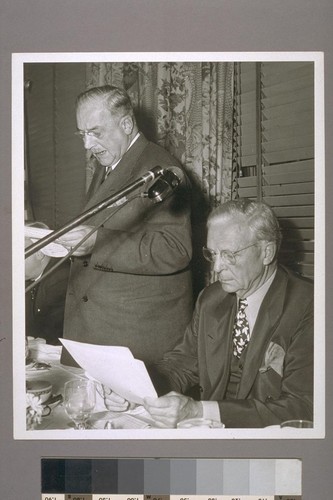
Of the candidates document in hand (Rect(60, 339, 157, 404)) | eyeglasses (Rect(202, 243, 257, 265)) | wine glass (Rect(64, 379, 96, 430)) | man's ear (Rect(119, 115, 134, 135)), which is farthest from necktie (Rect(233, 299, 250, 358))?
man's ear (Rect(119, 115, 134, 135))

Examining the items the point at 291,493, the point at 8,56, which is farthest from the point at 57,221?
the point at 291,493

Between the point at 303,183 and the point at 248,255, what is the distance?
0.21 metres

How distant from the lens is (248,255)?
127cm

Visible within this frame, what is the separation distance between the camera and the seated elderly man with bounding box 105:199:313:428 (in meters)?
1.27

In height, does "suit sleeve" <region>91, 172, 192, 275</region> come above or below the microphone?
below

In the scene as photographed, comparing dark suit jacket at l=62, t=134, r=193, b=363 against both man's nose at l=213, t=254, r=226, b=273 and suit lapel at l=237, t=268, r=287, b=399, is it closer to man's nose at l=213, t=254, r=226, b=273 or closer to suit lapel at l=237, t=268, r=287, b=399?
man's nose at l=213, t=254, r=226, b=273

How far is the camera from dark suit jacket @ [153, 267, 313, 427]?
1282 mm

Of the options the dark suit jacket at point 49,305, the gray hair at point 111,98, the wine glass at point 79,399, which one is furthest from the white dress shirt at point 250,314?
the gray hair at point 111,98

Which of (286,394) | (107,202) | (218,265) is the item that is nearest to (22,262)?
(107,202)

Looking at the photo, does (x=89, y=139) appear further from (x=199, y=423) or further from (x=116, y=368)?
(x=199, y=423)

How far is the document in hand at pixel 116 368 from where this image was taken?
4.23 ft

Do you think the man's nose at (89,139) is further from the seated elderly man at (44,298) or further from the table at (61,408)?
the table at (61,408)

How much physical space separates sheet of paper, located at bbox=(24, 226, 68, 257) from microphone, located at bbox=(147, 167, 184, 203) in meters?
0.23

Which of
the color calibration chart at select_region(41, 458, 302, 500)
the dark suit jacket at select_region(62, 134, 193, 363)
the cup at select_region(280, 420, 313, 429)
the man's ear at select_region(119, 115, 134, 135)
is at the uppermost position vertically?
the man's ear at select_region(119, 115, 134, 135)
